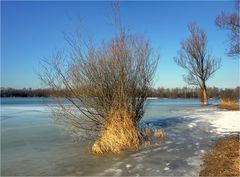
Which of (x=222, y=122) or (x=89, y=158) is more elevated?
(x=222, y=122)

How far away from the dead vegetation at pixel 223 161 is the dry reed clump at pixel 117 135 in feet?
7.95

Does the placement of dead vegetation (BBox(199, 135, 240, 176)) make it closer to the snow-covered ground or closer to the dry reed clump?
the dry reed clump

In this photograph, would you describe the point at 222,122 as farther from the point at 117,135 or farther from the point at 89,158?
the point at 89,158

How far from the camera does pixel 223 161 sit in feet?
22.3

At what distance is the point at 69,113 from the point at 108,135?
1781mm

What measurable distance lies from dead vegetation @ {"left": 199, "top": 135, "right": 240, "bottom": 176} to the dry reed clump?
7.95 feet

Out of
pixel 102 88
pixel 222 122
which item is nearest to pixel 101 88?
pixel 102 88

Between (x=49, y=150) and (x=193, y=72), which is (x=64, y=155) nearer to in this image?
(x=49, y=150)

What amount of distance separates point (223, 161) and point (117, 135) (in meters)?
3.50

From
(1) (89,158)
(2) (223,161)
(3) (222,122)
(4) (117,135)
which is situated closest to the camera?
(2) (223,161)

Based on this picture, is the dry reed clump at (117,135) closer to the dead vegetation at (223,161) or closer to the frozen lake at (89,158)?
the frozen lake at (89,158)

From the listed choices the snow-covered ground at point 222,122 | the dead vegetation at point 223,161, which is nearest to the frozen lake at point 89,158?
the dead vegetation at point 223,161

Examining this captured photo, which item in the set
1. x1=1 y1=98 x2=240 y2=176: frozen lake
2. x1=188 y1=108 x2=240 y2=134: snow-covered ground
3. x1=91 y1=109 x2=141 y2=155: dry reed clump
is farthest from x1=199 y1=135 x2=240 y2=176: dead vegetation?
x1=188 y1=108 x2=240 y2=134: snow-covered ground

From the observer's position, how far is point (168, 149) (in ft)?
28.9
